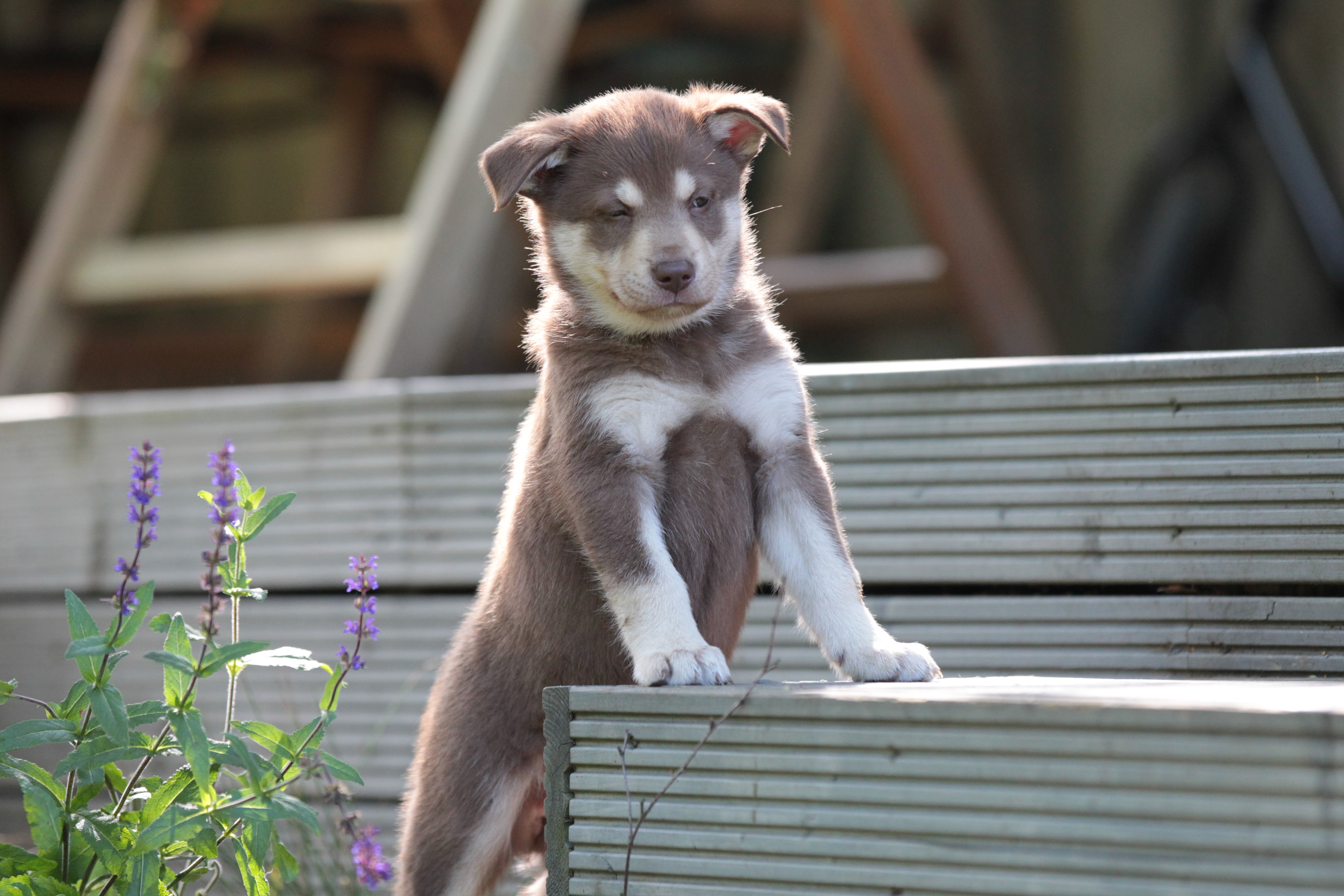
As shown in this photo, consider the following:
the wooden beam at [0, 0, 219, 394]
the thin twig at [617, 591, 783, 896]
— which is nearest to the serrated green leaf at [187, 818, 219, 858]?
the thin twig at [617, 591, 783, 896]

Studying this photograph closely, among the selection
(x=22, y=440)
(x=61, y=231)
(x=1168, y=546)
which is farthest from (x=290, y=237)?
(x=1168, y=546)

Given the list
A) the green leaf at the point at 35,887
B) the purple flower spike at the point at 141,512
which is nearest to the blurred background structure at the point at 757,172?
the purple flower spike at the point at 141,512

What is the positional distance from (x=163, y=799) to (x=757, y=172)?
21.8 ft

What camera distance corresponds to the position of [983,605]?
2.71 m

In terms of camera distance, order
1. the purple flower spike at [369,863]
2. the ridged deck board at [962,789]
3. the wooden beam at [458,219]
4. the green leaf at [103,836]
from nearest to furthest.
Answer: the ridged deck board at [962,789] → the green leaf at [103,836] → the purple flower spike at [369,863] → the wooden beam at [458,219]

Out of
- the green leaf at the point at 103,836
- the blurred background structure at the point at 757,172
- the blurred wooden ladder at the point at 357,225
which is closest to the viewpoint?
the green leaf at the point at 103,836

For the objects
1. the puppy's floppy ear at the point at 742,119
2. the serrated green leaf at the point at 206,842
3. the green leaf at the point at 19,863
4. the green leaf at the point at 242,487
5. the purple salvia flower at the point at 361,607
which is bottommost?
the green leaf at the point at 19,863

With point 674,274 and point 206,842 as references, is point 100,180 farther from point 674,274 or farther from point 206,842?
point 206,842

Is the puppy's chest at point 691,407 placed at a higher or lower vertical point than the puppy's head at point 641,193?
lower

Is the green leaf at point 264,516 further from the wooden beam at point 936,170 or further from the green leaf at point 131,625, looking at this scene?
Result: the wooden beam at point 936,170

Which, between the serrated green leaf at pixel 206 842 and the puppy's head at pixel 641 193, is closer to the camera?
the serrated green leaf at pixel 206 842

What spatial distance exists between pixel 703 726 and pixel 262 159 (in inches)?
322

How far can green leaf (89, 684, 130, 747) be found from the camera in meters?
1.87

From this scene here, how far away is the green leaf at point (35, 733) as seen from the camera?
1889mm
